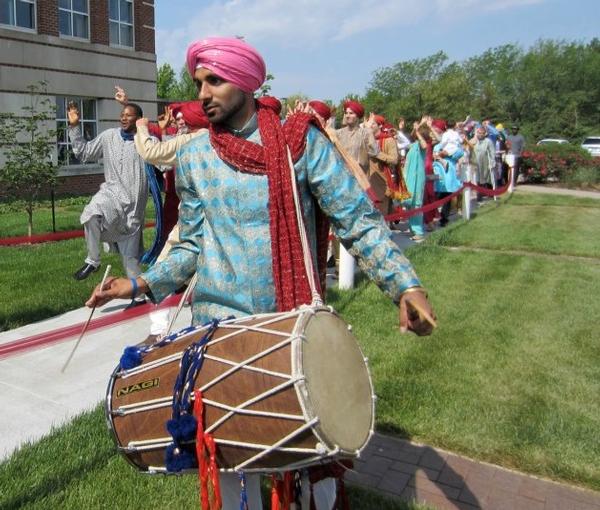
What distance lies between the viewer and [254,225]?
229 cm

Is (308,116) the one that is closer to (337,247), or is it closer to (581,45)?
(337,247)

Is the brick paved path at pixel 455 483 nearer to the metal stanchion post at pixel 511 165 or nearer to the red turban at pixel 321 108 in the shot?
the red turban at pixel 321 108

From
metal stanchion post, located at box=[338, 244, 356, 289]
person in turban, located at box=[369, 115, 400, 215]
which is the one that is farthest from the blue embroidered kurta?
person in turban, located at box=[369, 115, 400, 215]

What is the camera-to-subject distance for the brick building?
16.5 metres

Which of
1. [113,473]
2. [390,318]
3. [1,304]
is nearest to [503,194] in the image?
[390,318]

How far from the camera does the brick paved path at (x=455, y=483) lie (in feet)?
10.6

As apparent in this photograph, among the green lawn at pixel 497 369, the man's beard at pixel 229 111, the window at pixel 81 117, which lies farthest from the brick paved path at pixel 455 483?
the window at pixel 81 117

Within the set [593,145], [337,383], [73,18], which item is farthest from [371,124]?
[593,145]

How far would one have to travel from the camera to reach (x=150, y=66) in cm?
2086

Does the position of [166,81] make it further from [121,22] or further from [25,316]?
[25,316]

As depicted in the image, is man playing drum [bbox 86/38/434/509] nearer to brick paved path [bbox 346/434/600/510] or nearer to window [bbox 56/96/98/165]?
brick paved path [bbox 346/434/600/510]

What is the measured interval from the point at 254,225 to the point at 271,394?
0.66 metres

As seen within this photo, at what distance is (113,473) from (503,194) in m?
15.8

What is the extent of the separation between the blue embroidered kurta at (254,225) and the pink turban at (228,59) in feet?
0.54
